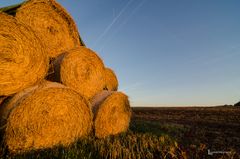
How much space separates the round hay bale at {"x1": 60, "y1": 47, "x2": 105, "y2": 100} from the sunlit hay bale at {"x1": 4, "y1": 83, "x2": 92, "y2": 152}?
0.60m

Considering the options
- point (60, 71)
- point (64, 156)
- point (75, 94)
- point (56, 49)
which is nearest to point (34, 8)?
point (56, 49)

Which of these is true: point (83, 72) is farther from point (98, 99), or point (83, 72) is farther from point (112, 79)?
point (112, 79)

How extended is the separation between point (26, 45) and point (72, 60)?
1.27 meters

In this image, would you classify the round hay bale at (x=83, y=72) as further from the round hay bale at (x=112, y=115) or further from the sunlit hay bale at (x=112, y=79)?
the sunlit hay bale at (x=112, y=79)

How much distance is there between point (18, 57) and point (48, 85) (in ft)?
2.66

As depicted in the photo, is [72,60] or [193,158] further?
[72,60]

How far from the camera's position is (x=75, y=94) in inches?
254

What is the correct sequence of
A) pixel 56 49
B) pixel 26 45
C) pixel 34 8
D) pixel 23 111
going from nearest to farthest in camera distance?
pixel 23 111 < pixel 26 45 < pixel 34 8 < pixel 56 49

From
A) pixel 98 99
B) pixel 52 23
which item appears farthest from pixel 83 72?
pixel 52 23

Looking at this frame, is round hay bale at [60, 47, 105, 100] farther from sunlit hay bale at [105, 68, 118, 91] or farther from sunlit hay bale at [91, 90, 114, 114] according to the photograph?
sunlit hay bale at [105, 68, 118, 91]

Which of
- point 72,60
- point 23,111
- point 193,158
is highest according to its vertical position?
point 72,60

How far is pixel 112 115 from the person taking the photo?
7.54m

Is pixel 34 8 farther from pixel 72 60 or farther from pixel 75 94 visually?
pixel 75 94

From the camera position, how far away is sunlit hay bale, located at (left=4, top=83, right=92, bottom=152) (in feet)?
17.7
